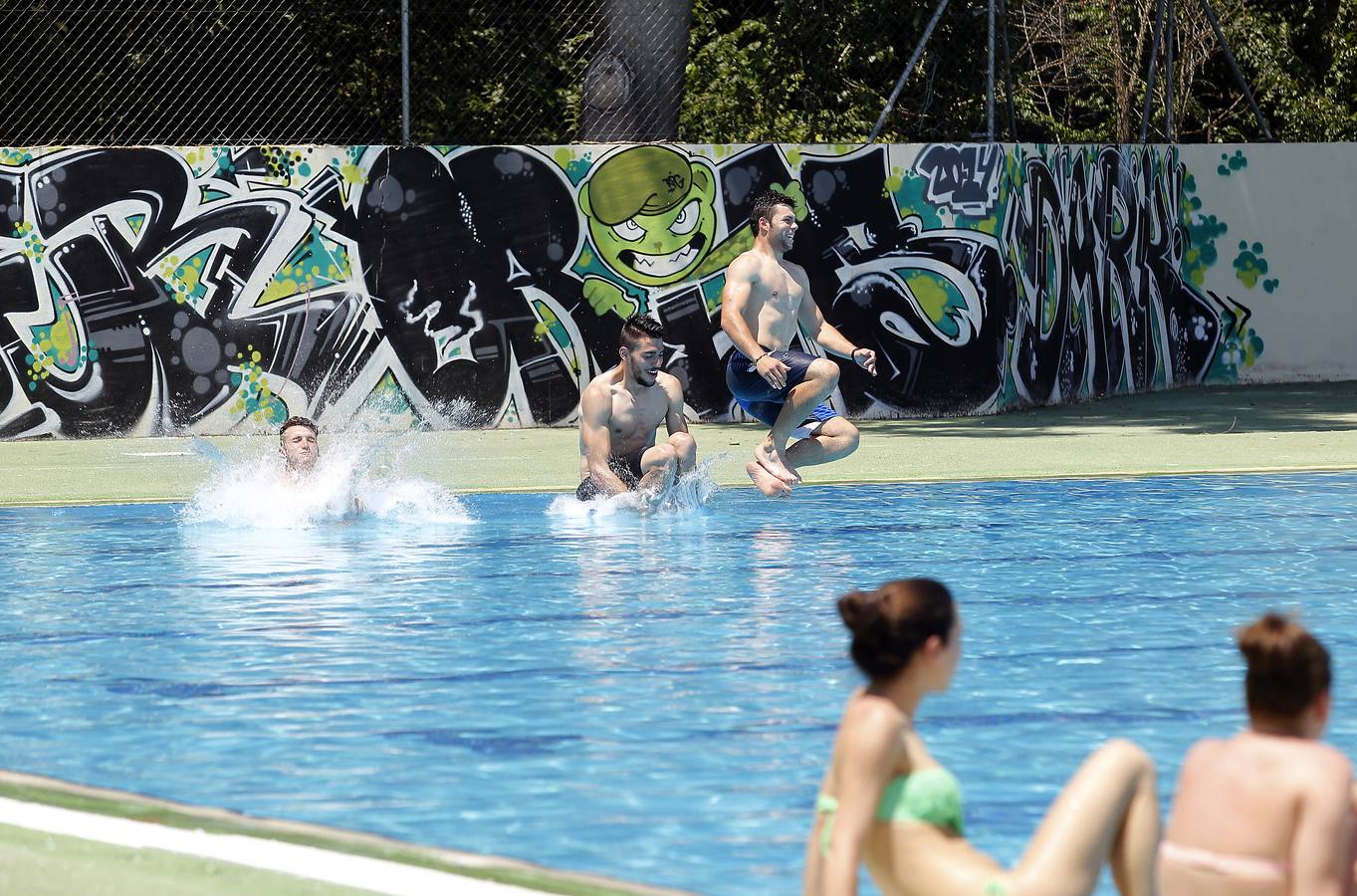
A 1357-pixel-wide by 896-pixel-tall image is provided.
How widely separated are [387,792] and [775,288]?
7310mm

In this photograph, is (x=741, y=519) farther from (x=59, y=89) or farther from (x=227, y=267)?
(x=59, y=89)

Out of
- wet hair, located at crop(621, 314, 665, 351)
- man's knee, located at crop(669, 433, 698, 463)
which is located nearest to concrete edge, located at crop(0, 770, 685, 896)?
wet hair, located at crop(621, 314, 665, 351)

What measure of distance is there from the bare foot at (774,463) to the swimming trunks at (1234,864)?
8354 millimetres

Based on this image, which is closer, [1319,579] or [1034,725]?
[1034,725]


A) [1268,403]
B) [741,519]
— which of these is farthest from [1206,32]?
[741,519]

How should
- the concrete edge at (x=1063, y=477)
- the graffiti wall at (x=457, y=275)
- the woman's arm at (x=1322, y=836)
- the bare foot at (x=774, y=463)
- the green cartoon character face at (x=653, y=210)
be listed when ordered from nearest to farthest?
the woman's arm at (x=1322, y=836) < the bare foot at (x=774, y=463) < the concrete edge at (x=1063, y=477) < the graffiti wall at (x=457, y=275) < the green cartoon character face at (x=653, y=210)

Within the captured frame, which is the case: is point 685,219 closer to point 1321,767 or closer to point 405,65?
point 405,65

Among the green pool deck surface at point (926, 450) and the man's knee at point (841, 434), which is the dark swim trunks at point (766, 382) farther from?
the green pool deck surface at point (926, 450)

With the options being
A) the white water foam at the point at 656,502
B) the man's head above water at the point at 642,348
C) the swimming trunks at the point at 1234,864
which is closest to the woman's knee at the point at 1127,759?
the swimming trunks at the point at 1234,864

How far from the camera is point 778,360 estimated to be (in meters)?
11.8

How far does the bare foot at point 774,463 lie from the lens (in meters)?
11.8

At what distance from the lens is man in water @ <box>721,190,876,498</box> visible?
11.9 meters

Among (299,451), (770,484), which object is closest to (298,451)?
(299,451)

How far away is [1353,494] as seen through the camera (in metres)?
12.0
